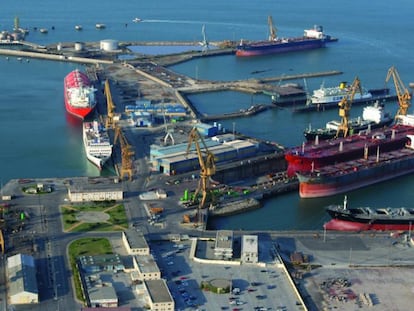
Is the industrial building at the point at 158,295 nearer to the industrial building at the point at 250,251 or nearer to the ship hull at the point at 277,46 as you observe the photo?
the industrial building at the point at 250,251

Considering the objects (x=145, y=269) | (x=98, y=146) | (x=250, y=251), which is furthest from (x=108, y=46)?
(x=145, y=269)

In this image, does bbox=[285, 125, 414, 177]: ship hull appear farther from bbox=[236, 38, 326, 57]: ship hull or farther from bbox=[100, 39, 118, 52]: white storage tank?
bbox=[100, 39, 118, 52]: white storage tank

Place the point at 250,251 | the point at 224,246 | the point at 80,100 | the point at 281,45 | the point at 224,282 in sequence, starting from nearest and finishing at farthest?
the point at 224,282, the point at 250,251, the point at 224,246, the point at 80,100, the point at 281,45

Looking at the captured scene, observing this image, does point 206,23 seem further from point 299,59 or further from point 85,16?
point 299,59

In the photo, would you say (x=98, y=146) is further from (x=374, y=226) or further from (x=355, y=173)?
(x=374, y=226)

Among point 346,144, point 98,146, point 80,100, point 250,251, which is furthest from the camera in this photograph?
point 80,100

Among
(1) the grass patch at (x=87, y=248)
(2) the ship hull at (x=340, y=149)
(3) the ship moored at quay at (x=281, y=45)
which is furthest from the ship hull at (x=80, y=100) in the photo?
(3) the ship moored at quay at (x=281, y=45)

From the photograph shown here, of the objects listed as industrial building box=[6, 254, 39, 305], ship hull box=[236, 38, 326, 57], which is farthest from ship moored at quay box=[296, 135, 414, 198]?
ship hull box=[236, 38, 326, 57]
